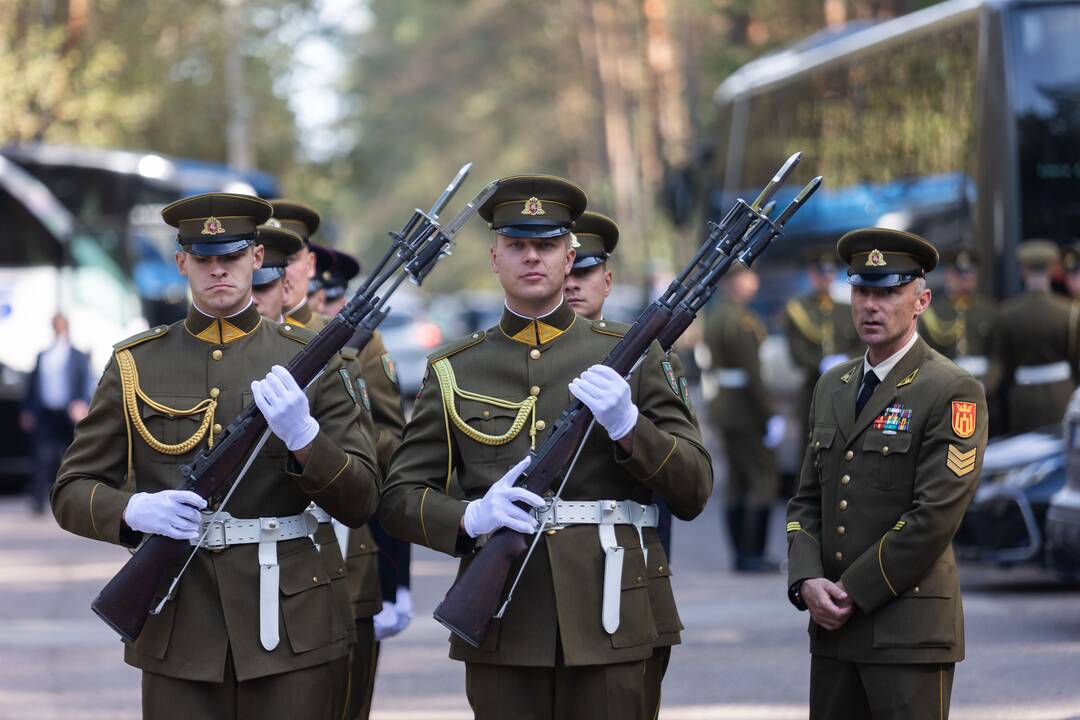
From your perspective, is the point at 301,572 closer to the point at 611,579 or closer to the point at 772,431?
the point at 611,579

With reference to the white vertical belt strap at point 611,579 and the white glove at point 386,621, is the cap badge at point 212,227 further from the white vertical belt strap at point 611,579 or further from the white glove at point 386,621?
the white glove at point 386,621

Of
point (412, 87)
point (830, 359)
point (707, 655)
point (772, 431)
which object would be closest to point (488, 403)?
point (707, 655)

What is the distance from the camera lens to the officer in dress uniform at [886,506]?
5582 millimetres

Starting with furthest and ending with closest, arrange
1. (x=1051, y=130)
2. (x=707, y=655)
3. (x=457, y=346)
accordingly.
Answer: (x=1051, y=130)
(x=707, y=655)
(x=457, y=346)

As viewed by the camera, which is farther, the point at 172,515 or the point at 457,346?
the point at 457,346

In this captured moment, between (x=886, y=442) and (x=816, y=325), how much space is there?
882 centimetres

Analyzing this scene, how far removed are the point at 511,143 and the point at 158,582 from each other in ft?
171

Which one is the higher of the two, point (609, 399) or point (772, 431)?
point (609, 399)

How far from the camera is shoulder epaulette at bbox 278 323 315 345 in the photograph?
18.3 ft

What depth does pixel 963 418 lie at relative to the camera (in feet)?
18.7

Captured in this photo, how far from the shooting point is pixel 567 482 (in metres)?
5.24

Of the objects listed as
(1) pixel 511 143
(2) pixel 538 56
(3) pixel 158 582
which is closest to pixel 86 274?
(3) pixel 158 582

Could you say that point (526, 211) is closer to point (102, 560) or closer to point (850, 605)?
point (850, 605)

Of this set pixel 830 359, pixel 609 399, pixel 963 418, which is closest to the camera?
pixel 609 399
